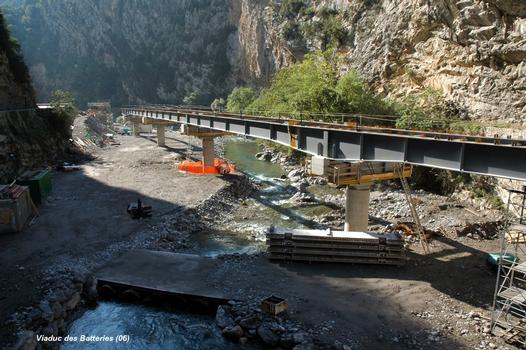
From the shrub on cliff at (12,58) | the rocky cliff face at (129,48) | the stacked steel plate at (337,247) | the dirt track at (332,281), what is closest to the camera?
the dirt track at (332,281)

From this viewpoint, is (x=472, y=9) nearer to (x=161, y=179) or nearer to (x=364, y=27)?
(x=364, y=27)

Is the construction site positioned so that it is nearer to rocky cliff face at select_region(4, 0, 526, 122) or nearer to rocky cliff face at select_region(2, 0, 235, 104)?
rocky cliff face at select_region(4, 0, 526, 122)

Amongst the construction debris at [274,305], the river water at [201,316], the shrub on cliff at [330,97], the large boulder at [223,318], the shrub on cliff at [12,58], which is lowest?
the river water at [201,316]

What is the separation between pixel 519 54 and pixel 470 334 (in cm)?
2241

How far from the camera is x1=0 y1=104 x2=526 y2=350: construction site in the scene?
1362 centimetres

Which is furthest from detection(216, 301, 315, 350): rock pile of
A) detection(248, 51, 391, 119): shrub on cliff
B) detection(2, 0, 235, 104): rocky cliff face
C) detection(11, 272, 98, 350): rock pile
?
detection(2, 0, 235, 104): rocky cliff face

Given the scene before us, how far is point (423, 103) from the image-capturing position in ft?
115

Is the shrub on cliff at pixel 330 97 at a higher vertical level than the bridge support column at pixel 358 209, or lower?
higher

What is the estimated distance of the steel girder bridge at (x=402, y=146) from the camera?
1399 centimetres

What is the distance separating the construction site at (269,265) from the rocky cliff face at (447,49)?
8.66 metres

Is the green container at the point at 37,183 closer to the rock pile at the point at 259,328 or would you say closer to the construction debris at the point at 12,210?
the construction debris at the point at 12,210

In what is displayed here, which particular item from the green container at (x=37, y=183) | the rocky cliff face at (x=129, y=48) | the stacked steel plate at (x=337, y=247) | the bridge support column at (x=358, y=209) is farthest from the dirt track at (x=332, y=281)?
the rocky cliff face at (x=129, y=48)

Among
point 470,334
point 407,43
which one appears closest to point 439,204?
point 470,334

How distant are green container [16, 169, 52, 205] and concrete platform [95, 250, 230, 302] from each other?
36.7ft
